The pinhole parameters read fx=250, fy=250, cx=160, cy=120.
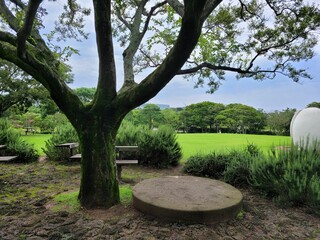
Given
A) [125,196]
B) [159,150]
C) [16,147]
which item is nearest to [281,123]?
[159,150]

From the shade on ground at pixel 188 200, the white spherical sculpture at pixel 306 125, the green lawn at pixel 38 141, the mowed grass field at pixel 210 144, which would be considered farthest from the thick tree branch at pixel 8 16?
the white spherical sculpture at pixel 306 125

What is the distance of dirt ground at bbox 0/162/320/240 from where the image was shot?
299 centimetres

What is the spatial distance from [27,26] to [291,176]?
4554mm

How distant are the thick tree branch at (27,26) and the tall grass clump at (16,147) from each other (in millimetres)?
5645

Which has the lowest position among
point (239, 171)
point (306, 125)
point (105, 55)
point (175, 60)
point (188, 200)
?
point (188, 200)

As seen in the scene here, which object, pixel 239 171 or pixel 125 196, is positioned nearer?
pixel 125 196

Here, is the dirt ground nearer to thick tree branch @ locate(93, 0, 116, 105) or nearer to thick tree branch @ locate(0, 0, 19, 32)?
thick tree branch @ locate(93, 0, 116, 105)

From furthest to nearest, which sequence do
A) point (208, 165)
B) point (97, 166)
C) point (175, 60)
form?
point (208, 165) → point (97, 166) → point (175, 60)

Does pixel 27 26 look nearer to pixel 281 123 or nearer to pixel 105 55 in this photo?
pixel 105 55

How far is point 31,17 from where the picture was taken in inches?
112

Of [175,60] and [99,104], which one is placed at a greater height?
[175,60]

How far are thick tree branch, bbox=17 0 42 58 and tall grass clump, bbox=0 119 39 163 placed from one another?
5.65 meters

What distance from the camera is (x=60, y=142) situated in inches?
330

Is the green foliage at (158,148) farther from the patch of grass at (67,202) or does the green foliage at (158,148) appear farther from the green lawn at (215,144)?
the patch of grass at (67,202)
